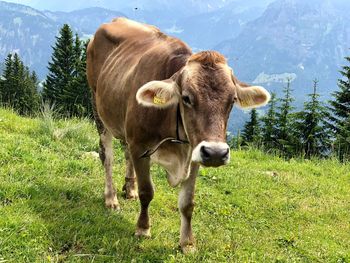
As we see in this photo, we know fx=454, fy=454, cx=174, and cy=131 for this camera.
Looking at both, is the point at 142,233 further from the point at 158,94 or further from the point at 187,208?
the point at 158,94

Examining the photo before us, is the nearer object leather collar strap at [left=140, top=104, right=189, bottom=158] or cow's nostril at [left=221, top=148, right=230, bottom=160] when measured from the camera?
cow's nostril at [left=221, top=148, right=230, bottom=160]

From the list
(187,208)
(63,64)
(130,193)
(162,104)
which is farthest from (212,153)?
(63,64)

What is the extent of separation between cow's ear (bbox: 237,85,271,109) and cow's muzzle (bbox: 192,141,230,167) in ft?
3.03

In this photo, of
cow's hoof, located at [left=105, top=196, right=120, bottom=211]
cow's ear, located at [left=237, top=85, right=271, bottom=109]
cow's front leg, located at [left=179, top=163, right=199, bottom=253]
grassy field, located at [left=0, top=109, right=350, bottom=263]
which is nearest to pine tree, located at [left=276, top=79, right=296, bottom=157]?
grassy field, located at [left=0, top=109, right=350, bottom=263]

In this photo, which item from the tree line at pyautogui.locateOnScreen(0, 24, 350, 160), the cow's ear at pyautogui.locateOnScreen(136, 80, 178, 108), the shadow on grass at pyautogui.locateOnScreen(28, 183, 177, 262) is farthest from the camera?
the tree line at pyautogui.locateOnScreen(0, 24, 350, 160)

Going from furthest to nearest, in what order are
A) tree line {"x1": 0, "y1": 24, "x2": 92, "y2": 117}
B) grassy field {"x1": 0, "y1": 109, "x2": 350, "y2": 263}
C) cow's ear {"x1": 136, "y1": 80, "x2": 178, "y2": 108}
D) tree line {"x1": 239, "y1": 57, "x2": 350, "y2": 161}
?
tree line {"x1": 0, "y1": 24, "x2": 92, "y2": 117}
tree line {"x1": 239, "y1": 57, "x2": 350, "y2": 161}
grassy field {"x1": 0, "y1": 109, "x2": 350, "y2": 263}
cow's ear {"x1": 136, "y1": 80, "x2": 178, "y2": 108}

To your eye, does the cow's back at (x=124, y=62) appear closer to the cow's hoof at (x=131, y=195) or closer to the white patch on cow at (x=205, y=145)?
the cow's hoof at (x=131, y=195)

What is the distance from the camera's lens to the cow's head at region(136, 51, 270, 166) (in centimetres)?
446

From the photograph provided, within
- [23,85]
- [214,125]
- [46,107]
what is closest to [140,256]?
[214,125]

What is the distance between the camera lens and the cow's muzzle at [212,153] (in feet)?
14.3

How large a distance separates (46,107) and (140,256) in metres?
7.36

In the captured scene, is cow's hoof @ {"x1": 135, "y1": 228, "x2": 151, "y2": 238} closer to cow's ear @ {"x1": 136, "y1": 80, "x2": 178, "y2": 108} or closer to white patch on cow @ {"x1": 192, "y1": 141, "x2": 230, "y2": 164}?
cow's ear @ {"x1": 136, "y1": 80, "x2": 178, "y2": 108}

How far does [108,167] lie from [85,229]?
2025 millimetres

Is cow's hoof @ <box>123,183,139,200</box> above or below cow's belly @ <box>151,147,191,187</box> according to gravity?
below
